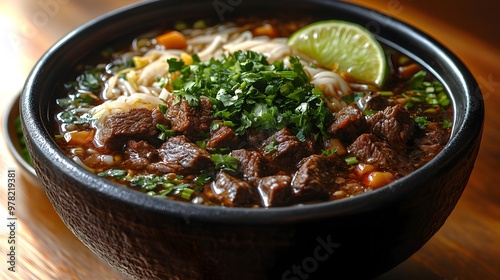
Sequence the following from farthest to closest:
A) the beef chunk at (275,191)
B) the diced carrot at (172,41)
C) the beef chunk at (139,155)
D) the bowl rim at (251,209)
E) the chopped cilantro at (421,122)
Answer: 1. the diced carrot at (172,41)
2. the chopped cilantro at (421,122)
3. the beef chunk at (139,155)
4. the beef chunk at (275,191)
5. the bowl rim at (251,209)

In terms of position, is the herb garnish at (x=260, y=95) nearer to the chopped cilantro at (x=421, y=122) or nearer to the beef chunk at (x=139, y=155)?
the beef chunk at (x=139, y=155)

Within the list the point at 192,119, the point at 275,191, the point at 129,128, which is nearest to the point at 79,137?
the point at 129,128

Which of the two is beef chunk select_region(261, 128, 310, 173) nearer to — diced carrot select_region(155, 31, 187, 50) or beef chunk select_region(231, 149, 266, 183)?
beef chunk select_region(231, 149, 266, 183)

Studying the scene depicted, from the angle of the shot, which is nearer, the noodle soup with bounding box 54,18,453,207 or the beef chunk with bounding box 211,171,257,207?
the beef chunk with bounding box 211,171,257,207

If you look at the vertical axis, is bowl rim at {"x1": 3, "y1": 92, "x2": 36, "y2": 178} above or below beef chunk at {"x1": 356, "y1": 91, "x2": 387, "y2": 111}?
below

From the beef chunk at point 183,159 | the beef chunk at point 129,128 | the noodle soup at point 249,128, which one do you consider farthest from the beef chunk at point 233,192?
the beef chunk at point 129,128

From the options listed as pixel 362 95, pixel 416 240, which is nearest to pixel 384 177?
pixel 416 240

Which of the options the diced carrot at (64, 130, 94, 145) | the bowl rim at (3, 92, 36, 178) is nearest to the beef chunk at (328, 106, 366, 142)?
the diced carrot at (64, 130, 94, 145)
